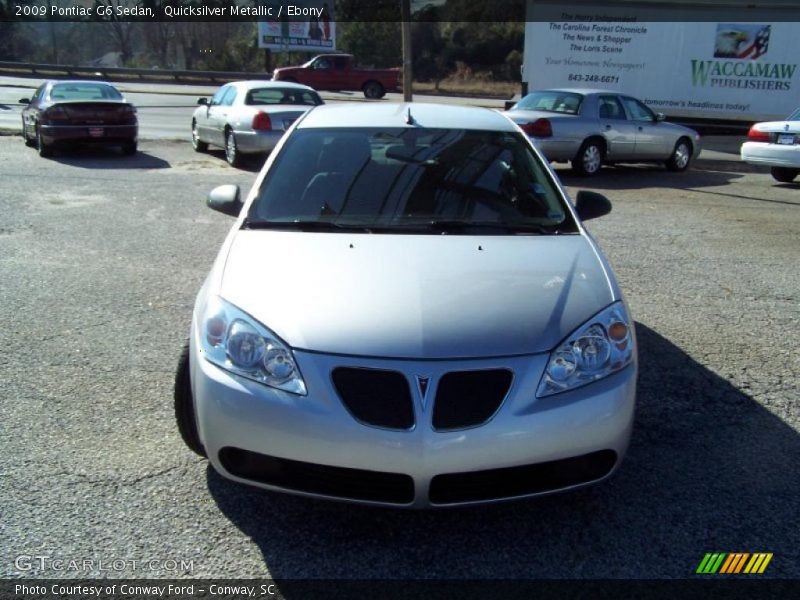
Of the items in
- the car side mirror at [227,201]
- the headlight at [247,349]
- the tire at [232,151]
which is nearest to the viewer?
the headlight at [247,349]

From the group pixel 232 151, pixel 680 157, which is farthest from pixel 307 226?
pixel 680 157

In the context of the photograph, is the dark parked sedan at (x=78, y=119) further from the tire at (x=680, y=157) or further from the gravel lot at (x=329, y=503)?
the tire at (x=680, y=157)

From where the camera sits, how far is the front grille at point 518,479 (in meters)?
2.78

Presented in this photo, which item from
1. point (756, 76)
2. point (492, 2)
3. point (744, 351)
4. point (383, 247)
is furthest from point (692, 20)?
point (492, 2)

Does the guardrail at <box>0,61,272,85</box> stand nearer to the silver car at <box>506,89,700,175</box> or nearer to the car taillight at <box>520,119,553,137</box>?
the silver car at <box>506,89,700,175</box>

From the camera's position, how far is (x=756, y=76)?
2114 cm

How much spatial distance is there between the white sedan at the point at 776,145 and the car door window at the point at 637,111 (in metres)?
1.98

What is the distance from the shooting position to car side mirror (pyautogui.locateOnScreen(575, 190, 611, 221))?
4.51m

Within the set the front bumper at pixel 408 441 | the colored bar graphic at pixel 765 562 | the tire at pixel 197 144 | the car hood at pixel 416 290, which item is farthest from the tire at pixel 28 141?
the colored bar graphic at pixel 765 562

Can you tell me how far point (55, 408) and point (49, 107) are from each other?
1120 cm

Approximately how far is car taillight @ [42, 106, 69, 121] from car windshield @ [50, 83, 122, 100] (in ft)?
1.91

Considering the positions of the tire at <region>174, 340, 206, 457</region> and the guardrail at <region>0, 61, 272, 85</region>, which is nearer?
the tire at <region>174, 340, 206, 457</region>

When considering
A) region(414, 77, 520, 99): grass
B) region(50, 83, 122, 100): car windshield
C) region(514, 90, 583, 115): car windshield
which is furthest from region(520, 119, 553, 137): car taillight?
region(414, 77, 520, 99): grass

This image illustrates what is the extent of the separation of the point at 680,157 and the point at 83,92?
11.6m
